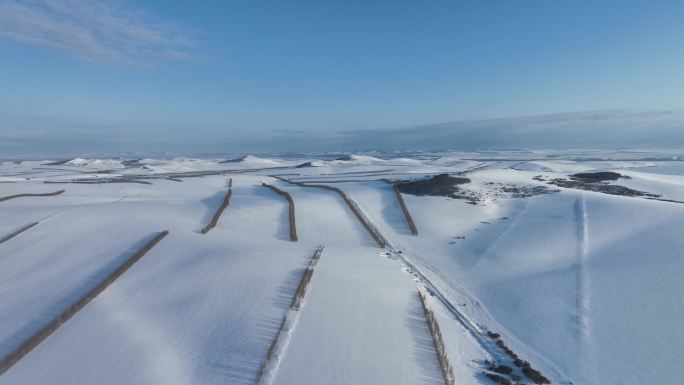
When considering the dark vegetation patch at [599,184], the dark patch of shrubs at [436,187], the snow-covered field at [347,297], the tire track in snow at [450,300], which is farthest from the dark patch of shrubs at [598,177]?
the tire track in snow at [450,300]

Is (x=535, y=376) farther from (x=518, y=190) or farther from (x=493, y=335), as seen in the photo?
(x=518, y=190)

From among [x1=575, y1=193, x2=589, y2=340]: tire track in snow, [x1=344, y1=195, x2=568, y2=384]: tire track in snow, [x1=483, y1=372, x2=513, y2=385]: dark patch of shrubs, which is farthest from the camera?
[x1=575, y1=193, x2=589, y2=340]: tire track in snow

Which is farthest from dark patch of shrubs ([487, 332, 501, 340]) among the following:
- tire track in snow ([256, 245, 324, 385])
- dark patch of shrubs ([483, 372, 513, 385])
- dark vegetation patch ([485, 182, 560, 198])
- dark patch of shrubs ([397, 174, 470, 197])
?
dark vegetation patch ([485, 182, 560, 198])

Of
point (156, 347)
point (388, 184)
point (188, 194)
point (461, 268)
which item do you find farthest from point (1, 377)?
point (388, 184)

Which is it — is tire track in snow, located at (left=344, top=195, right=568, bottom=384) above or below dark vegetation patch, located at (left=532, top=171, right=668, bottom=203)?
below

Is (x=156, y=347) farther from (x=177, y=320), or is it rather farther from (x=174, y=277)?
(x=174, y=277)

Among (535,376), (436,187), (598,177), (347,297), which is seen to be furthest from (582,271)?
(598,177)

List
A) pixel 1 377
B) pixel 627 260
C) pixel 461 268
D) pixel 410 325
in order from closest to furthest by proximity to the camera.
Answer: pixel 1 377
pixel 410 325
pixel 627 260
pixel 461 268

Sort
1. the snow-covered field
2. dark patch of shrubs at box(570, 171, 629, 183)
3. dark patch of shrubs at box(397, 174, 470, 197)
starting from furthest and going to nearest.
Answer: dark patch of shrubs at box(570, 171, 629, 183), dark patch of shrubs at box(397, 174, 470, 197), the snow-covered field

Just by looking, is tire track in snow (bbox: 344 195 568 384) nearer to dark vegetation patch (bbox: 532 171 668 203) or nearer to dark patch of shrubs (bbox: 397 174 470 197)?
dark patch of shrubs (bbox: 397 174 470 197)
